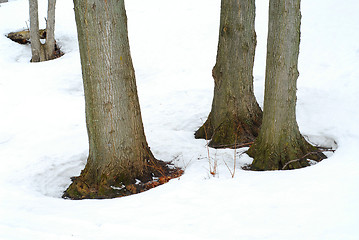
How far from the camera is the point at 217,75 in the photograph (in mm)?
6094

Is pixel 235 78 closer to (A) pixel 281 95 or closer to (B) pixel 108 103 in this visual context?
(A) pixel 281 95

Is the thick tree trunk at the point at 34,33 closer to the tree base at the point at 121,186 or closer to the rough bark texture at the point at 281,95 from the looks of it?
the tree base at the point at 121,186

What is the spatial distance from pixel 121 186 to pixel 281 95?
2.40 metres

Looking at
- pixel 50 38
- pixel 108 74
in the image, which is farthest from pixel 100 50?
pixel 50 38

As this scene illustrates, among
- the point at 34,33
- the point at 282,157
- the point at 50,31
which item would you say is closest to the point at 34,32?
the point at 34,33

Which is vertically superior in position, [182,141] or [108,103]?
[108,103]

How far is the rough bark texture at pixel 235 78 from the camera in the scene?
5.83 meters

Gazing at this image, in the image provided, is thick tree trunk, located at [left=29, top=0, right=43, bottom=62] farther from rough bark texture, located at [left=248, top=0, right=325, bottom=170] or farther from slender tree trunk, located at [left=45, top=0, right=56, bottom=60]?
rough bark texture, located at [left=248, top=0, right=325, bottom=170]

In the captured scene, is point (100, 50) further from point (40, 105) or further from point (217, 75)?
point (40, 105)

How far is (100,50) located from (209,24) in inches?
373

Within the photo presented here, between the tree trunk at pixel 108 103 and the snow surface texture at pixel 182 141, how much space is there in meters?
0.63

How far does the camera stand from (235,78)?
5984mm

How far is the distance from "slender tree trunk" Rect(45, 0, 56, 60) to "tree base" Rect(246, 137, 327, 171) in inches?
371

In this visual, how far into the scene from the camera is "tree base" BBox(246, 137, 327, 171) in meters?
4.72
